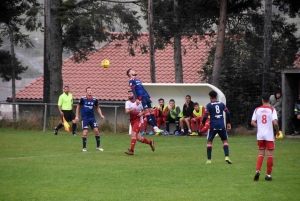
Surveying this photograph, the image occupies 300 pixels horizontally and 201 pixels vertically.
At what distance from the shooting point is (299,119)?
27578mm

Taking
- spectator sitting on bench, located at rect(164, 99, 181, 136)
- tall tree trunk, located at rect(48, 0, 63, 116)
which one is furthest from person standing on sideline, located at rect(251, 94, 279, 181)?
tall tree trunk, located at rect(48, 0, 63, 116)

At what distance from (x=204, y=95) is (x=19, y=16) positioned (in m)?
13.7

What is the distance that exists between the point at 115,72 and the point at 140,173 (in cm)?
2893

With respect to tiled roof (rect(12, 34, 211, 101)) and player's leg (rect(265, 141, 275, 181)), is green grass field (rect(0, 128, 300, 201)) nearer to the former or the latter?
player's leg (rect(265, 141, 275, 181))

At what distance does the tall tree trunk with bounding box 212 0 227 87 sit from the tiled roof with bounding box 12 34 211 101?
6.86 metres

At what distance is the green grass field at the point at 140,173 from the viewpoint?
479 inches

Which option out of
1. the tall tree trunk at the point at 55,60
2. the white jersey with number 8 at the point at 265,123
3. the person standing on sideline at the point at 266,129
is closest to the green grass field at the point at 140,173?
the person standing on sideline at the point at 266,129

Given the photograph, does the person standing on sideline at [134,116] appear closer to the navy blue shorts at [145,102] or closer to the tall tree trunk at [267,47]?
the navy blue shorts at [145,102]

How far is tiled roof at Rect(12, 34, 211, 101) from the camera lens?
40.5 metres

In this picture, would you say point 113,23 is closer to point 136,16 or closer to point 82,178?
point 136,16

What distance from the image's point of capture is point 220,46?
101ft

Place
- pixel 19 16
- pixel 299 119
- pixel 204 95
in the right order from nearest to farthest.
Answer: pixel 299 119
pixel 204 95
pixel 19 16

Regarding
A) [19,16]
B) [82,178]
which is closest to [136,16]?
[19,16]

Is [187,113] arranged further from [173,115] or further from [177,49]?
[177,49]
